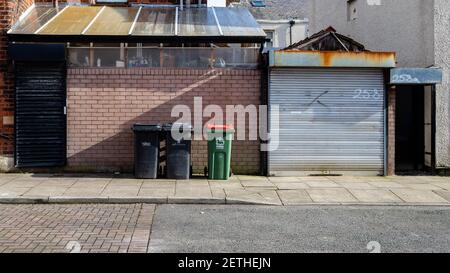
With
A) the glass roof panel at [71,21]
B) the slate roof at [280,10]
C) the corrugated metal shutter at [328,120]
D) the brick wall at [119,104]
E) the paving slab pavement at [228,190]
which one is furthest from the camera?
the slate roof at [280,10]

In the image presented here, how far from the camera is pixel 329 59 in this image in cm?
1202

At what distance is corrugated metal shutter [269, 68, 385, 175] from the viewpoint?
1223 centimetres

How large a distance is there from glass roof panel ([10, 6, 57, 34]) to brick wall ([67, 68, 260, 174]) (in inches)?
54.5

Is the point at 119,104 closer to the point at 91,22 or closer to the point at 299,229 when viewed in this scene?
the point at 91,22

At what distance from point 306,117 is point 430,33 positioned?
13.2ft

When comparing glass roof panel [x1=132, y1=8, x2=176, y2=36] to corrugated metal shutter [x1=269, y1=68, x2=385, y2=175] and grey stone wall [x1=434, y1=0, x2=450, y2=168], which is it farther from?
grey stone wall [x1=434, y1=0, x2=450, y2=168]

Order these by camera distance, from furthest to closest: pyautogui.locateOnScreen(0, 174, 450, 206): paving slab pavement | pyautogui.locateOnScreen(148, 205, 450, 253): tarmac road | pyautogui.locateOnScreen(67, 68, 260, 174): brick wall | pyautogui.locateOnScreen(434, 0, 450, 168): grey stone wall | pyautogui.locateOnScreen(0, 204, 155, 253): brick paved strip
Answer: pyautogui.locateOnScreen(434, 0, 450, 168): grey stone wall → pyautogui.locateOnScreen(67, 68, 260, 174): brick wall → pyautogui.locateOnScreen(0, 174, 450, 206): paving slab pavement → pyautogui.locateOnScreen(148, 205, 450, 253): tarmac road → pyautogui.locateOnScreen(0, 204, 155, 253): brick paved strip

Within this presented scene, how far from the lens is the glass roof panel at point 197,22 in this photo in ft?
40.2

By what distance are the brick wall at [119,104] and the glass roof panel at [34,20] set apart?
4.54ft

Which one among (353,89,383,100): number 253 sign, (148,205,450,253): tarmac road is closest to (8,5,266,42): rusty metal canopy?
(353,89,383,100): number 253 sign

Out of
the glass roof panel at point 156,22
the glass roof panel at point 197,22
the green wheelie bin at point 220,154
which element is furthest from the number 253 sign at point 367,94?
the glass roof panel at point 156,22

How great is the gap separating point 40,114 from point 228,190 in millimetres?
5111

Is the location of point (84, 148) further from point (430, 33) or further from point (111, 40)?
point (430, 33)

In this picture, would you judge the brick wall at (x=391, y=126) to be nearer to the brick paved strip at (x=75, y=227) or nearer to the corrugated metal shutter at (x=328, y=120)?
the corrugated metal shutter at (x=328, y=120)
